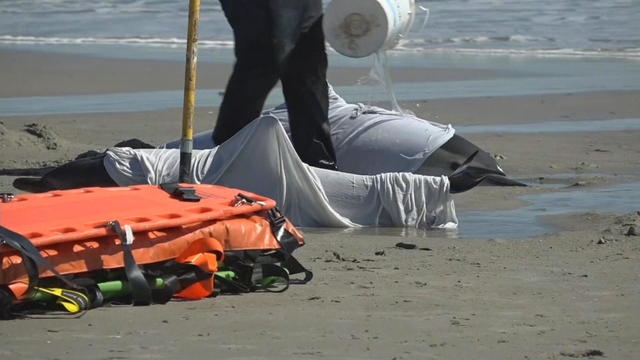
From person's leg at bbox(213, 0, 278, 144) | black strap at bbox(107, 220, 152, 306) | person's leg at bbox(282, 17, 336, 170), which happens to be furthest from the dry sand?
person's leg at bbox(213, 0, 278, 144)

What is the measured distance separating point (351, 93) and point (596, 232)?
7.28m

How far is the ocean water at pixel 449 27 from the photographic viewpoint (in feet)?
65.2

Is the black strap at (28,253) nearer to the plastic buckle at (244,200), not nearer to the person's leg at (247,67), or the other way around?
the plastic buckle at (244,200)

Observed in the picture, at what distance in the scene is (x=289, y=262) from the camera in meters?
5.78

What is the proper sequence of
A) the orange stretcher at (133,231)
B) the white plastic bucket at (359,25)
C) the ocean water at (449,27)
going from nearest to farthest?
the orange stretcher at (133,231) < the white plastic bucket at (359,25) < the ocean water at (449,27)

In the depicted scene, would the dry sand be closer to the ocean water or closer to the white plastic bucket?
the white plastic bucket

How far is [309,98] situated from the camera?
8.18m

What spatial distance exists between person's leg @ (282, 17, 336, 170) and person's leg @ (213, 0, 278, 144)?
13 cm

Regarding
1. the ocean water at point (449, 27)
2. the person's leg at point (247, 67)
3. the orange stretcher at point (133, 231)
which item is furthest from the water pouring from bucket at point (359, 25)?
the ocean water at point (449, 27)

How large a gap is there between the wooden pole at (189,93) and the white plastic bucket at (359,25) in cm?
259

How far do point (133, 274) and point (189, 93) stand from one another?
146 centimetres

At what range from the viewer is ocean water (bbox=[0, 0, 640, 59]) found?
1988cm

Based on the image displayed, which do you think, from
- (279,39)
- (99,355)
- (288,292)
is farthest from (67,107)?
(99,355)

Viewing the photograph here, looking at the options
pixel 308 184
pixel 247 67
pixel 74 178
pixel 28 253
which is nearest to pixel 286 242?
pixel 28 253
